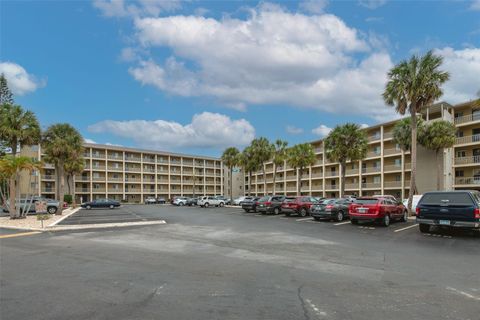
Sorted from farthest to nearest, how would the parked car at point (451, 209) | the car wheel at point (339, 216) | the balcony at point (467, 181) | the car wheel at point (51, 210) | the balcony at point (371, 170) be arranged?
the balcony at point (371, 170), the balcony at point (467, 181), the car wheel at point (51, 210), the car wheel at point (339, 216), the parked car at point (451, 209)

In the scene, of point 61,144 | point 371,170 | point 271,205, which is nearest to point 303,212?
point 271,205

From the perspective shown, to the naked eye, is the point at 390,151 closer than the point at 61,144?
No

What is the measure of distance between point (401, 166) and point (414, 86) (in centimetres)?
2584

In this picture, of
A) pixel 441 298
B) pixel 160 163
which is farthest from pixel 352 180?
pixel 441 298

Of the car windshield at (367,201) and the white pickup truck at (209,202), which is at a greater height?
the car windshield at (367,201)

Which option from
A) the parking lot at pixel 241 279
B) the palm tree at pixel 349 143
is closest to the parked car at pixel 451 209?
the parking lot at pixel 241 279

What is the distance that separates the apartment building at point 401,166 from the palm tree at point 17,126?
126 feet

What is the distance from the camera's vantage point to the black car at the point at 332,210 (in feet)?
71.2

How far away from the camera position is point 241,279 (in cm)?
695

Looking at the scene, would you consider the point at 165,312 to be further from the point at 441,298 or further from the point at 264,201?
the point at 264,201

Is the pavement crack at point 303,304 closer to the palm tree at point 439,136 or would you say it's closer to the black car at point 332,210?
the black car at point 332,210

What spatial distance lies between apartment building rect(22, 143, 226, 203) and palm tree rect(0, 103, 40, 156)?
33570mm

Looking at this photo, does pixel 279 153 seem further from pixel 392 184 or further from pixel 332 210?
Answer: pixel 332 210

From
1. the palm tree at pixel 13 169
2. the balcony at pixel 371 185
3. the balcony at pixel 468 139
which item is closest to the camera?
the palm tree at pixel 13 169
